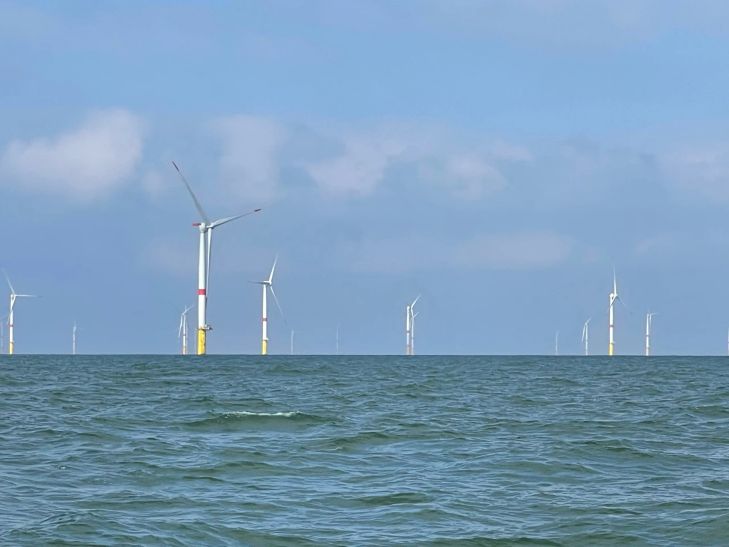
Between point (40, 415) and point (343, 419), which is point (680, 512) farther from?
point (40, 415)

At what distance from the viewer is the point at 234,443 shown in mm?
30281

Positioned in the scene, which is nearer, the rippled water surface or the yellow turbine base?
the rippled water surface

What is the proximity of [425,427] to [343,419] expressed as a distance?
405 centimetres

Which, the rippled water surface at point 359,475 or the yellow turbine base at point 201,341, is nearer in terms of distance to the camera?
the rippled water surface at point 359,475

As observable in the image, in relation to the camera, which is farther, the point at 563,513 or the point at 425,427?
the point at 425,427

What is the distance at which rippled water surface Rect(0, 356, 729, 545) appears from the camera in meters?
18.2

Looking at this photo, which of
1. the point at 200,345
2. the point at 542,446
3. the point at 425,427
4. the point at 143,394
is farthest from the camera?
the point at 200,345

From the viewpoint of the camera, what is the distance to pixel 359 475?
24.2m

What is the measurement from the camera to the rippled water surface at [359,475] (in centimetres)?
1817

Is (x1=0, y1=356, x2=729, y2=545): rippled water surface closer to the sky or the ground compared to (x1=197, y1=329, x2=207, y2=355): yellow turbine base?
closer to the ground

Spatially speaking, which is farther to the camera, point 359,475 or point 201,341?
point 201,341

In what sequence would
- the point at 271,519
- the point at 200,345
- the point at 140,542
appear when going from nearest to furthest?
the point at 140,542 → the point at 271,519 → the point at 200,345

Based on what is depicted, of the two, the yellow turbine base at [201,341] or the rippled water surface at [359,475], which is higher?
the yellow turbine base at [201,341]

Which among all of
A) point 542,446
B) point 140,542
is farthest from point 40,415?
point 140,542
